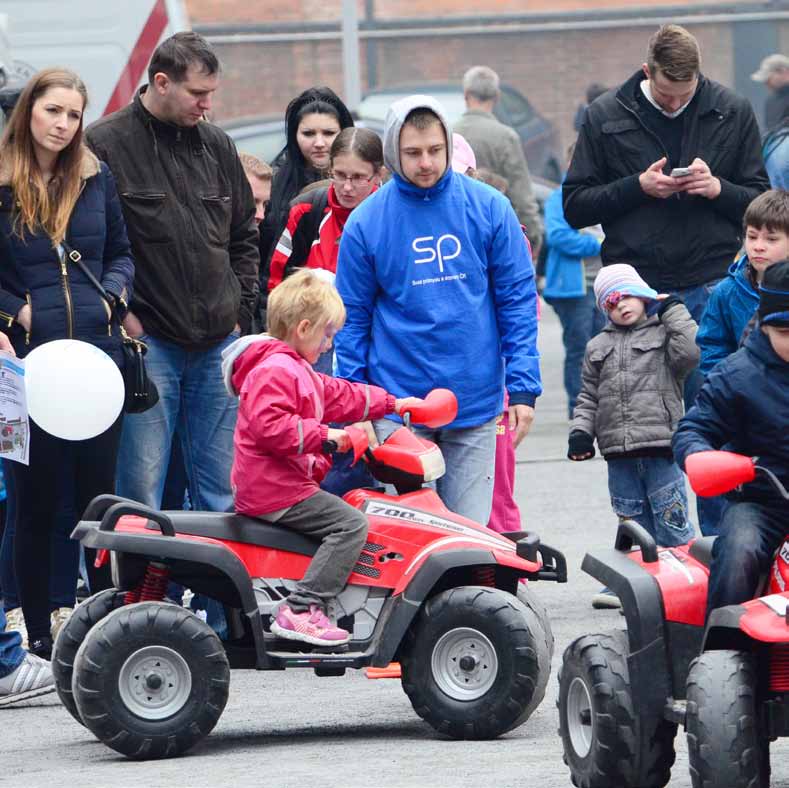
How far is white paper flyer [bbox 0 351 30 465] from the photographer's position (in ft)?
23.3

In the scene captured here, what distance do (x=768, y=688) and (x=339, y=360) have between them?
259 centimetres

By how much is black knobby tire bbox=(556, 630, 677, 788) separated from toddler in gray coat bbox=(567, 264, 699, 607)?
3137mm

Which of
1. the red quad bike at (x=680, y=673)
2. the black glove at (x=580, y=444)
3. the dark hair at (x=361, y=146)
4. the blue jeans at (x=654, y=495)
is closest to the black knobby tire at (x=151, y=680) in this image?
the red quad bike at (x=680, y=673)

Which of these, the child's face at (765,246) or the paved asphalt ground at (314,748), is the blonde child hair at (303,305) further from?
the child's face at (765,246)

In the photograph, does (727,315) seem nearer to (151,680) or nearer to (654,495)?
(654,495)

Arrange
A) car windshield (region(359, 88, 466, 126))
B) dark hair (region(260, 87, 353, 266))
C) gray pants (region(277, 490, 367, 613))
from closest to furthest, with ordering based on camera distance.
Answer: gray pants (region(277, 490, 367, 613)), dark hair (region(260, 87, 353, 266)), car windshield (region(359, 88, 466, 126))

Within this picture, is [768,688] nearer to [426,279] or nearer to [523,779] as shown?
[523,779]

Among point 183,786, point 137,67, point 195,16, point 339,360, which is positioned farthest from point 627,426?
point 195,16

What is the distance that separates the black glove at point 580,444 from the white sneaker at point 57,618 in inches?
83.2

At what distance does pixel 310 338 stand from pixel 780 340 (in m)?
1.71

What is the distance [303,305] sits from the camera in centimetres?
646

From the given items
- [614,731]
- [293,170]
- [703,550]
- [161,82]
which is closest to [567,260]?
[293,170]

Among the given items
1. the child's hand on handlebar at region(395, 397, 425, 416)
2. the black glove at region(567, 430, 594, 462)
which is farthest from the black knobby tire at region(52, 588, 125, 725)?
the black glove at region(567, 430, 594, 462)

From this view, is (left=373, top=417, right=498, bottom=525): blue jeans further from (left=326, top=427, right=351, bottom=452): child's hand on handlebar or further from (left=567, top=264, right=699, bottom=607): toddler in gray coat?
(left=567, top=264, right=699, bottom=607): toddler in gray coat
